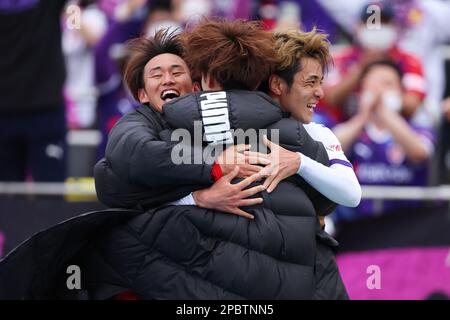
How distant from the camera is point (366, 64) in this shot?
6746mm

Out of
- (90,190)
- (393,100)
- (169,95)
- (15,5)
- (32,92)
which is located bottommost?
(169,95)

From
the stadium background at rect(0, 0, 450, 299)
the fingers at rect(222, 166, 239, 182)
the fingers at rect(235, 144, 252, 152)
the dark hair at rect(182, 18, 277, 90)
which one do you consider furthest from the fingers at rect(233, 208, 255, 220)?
the stadium background at rect(0, 0, 450, 299)

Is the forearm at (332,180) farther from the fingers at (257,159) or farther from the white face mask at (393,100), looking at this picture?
the white face mask at (393,100)

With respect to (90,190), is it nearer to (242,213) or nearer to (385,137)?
(385,137)

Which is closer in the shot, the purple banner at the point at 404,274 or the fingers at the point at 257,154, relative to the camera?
the fingers at the point at 257,154

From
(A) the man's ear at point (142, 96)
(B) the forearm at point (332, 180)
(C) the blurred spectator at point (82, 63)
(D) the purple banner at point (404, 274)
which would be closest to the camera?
(B) the forearm at point (332, 180)

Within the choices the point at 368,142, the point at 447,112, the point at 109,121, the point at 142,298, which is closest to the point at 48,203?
the point at 109,121

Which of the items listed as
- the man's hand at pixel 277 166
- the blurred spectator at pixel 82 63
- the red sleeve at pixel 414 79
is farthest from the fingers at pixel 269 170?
the blurred spectator at pixel 82 63

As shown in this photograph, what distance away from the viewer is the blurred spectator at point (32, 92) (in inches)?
272

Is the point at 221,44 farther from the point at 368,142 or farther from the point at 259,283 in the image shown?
the point at 368,142

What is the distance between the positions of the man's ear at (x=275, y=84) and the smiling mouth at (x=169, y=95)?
1.17 ft

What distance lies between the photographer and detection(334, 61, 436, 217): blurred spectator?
6.72 m

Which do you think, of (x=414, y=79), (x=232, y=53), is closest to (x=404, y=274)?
(x=414, y=79)

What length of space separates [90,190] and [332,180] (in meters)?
3.53
